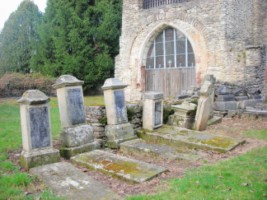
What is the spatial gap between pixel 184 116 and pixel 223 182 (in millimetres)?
3985

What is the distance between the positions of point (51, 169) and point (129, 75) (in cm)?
1163

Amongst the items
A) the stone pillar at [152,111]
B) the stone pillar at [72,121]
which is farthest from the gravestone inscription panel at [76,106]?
the stone pillar at [152,111]

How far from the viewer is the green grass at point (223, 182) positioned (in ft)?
12.6

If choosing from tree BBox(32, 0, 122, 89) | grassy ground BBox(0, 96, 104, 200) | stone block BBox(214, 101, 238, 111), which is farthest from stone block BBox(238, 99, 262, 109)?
tree BBox(32, 0, 122, 89)

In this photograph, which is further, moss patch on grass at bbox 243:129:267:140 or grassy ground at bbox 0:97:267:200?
moss patch on grass at bbox 243:129:267:140

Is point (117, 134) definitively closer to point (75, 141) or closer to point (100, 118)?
point (100, 118)

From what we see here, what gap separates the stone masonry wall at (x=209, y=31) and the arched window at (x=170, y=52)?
38 cm

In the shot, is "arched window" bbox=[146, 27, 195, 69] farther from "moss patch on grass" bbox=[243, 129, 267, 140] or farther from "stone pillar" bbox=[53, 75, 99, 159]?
"stone pillar" bbox=[53, 75, 99, 159]

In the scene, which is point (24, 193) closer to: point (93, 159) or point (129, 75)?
point (93, 159)

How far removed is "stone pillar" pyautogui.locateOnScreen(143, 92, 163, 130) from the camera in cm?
742

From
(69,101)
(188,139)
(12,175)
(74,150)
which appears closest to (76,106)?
(69,101)

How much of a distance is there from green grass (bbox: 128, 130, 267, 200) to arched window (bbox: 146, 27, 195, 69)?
9672mm

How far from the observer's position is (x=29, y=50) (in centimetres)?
2398

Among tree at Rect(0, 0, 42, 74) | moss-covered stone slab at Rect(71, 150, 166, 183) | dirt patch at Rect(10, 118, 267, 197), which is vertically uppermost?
tree at Rect(0, 0, 42, 74)
